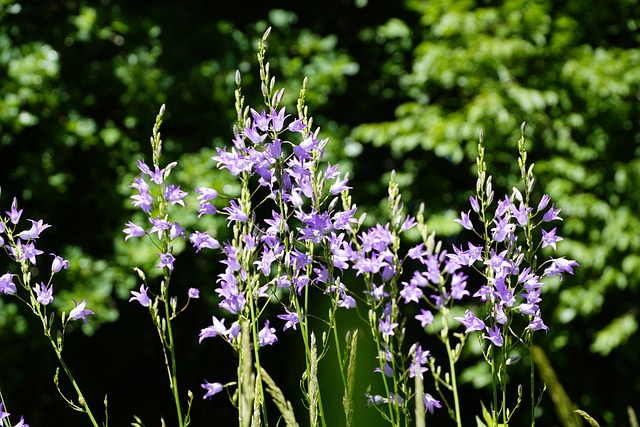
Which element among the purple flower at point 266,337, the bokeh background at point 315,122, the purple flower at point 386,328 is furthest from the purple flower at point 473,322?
the bokeh background at point 315,122

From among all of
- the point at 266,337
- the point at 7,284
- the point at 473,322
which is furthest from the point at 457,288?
the point at 7,284

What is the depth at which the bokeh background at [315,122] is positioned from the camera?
4504 mm

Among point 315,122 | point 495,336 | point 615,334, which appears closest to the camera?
point 495,336

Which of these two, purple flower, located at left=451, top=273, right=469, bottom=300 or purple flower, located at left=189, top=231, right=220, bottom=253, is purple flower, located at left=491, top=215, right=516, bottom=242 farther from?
purple flower, located at left=189, top=231, right=220, bottom=253

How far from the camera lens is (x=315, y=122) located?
4926 mm

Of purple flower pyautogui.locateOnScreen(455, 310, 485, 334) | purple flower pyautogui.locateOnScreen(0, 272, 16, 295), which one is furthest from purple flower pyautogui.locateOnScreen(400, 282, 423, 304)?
purple flower pyautogui.locateOnScreen(0, 272, 16, 295)

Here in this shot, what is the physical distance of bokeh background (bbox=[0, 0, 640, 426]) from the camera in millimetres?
4504

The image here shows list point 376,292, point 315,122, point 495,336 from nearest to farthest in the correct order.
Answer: point 495,336 < point 376,292 < point 315,122

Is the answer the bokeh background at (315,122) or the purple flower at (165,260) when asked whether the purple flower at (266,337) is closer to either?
the purple flower at (165,260)

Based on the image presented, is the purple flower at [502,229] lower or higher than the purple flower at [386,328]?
higher

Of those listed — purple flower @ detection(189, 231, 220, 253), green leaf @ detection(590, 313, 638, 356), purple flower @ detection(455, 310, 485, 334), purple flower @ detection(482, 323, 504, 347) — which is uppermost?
Answer: green leaf @ detection(590, 313, 638, 356)

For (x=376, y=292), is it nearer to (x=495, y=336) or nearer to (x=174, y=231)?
(x=495, y=336)

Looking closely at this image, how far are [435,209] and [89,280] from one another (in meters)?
2.14

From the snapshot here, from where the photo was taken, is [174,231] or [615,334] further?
[615,334]
